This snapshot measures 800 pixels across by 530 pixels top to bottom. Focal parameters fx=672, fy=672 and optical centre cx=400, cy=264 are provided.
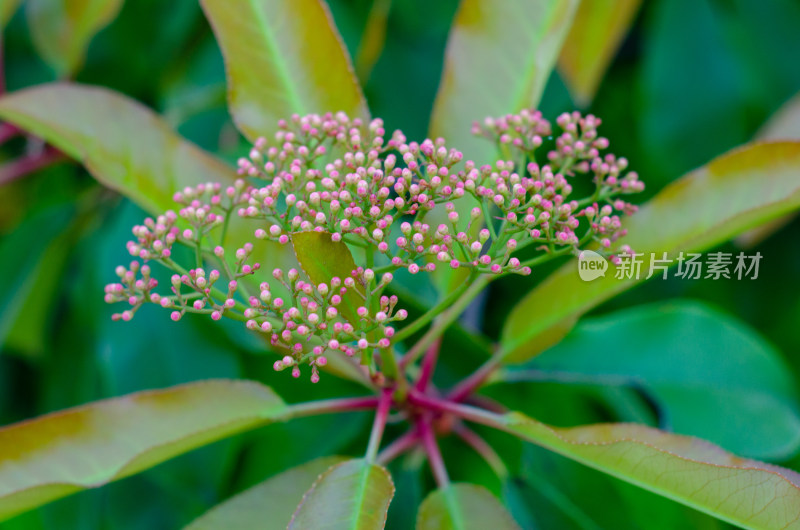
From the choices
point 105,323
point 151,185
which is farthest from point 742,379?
point 105,323

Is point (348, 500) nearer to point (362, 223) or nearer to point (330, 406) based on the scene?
point (330, 406)

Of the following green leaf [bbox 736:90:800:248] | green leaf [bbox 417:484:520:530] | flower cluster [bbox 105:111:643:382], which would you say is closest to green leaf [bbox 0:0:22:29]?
flower cluster [bbox 105:111:643:382]

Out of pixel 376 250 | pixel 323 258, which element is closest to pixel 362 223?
pixel 323 258

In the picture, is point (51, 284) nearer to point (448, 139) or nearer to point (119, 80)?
point (119, 80)

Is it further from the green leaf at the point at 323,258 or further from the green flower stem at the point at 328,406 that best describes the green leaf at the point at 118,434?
the green leaf at the point at 323,258

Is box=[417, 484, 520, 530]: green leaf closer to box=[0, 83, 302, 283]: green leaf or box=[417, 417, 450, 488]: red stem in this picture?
box=[417, 417, 450, 488]: red stem

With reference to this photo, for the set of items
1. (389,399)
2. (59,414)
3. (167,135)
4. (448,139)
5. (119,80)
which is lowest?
(59,414)
